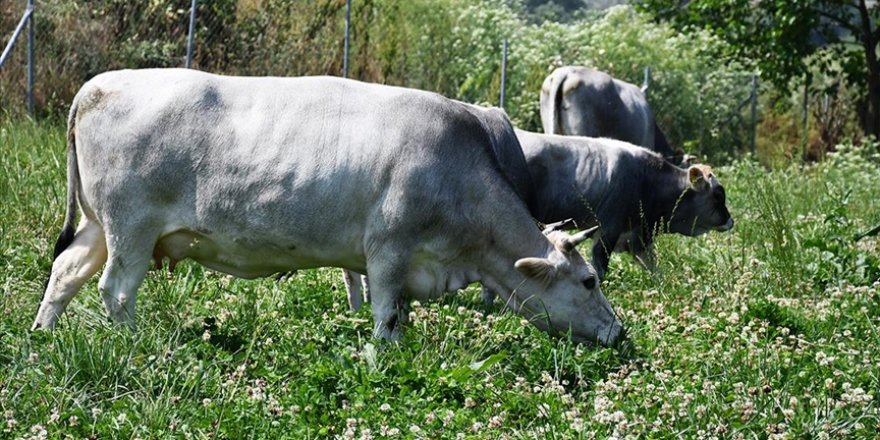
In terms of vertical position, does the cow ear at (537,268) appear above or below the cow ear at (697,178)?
above

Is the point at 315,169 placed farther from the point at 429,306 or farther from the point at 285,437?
the point at 285,437

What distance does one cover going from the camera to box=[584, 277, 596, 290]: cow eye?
24.3ft

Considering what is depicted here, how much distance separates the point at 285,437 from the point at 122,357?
3.19ft

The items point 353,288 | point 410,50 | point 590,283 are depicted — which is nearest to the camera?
point 590,283

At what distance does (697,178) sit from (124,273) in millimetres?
5367

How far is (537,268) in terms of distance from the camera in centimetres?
720

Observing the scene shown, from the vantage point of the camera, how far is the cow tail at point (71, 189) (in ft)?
23.8

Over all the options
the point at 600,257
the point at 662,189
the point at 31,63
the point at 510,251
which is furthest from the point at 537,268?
the point at 31,63

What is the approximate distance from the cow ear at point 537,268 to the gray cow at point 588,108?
6.49 meters

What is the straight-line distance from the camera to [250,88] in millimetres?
7203

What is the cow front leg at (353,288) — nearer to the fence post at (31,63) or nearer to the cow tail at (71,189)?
the cow tail at (71,189)

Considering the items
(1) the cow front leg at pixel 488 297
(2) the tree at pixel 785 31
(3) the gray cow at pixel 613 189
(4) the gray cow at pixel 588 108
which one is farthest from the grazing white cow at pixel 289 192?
(2) the tree at pixel 785 31

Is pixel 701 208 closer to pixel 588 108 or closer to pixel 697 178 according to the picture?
pixel 697 178

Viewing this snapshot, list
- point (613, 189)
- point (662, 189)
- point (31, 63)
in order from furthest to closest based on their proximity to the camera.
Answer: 1. point (31, 63)
2. point (662, 189)
3. point (613, 189)
